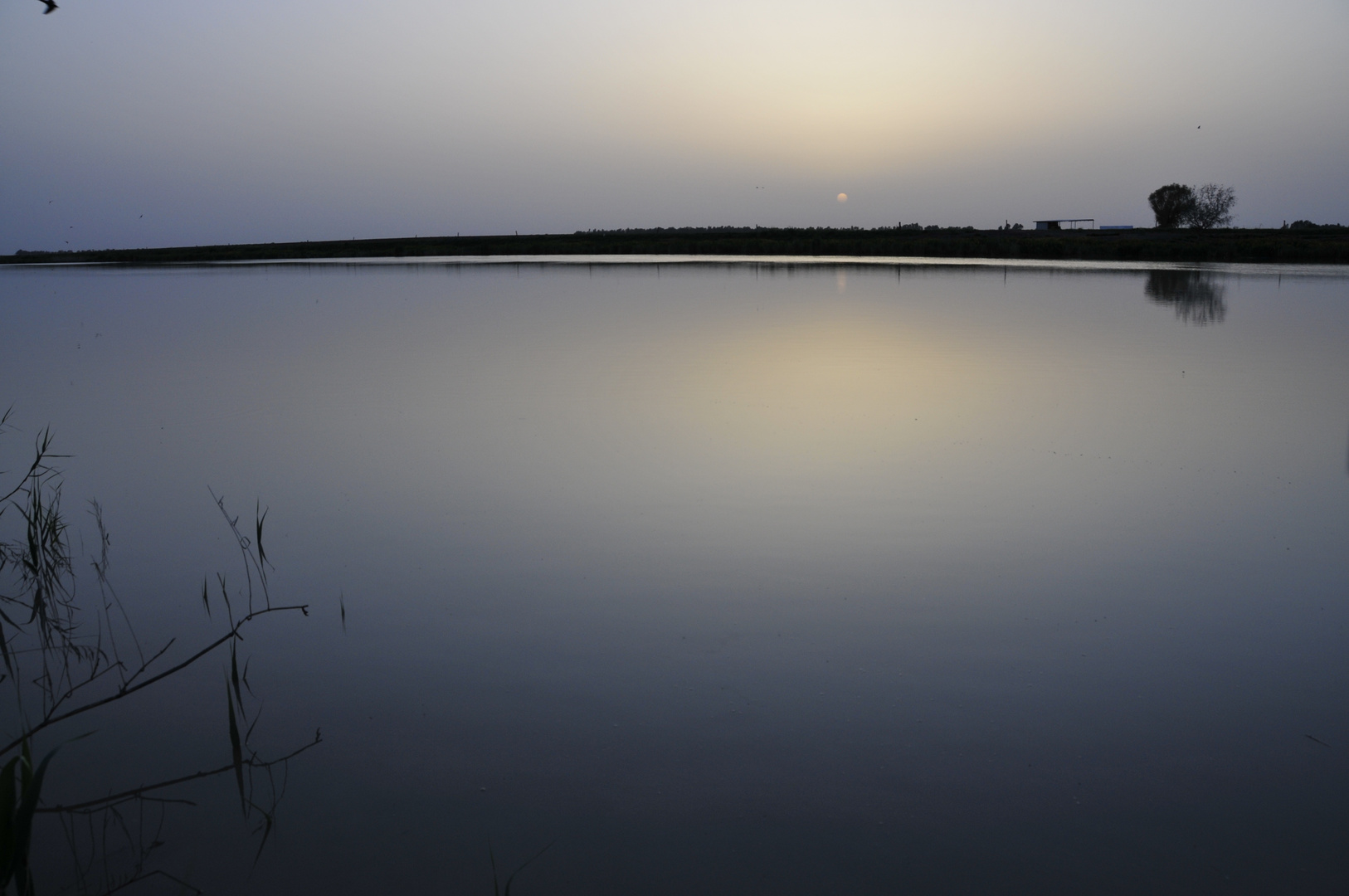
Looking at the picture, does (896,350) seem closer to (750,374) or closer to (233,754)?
(750,374)

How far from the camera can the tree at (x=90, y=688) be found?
2480 mm

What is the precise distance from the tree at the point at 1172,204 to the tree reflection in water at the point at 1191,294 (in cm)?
5170

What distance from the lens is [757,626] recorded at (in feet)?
12.5

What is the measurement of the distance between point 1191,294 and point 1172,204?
6213 centimetres

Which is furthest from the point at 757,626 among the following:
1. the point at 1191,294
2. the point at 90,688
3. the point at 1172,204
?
the point at 1172,204

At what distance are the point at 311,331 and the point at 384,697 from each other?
1303 centimetres

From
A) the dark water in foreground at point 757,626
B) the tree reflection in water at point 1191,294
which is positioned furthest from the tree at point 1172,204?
the dark water in foreground at point 757,626

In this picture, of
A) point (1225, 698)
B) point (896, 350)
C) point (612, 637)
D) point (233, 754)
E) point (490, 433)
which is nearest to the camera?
point (233, 754)

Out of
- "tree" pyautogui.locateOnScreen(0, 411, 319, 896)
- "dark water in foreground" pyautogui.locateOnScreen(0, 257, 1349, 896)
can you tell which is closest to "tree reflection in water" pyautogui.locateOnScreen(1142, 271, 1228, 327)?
"dark water in foreground" pyautogui.locateOnScreen(0, 257, 1349, 896)

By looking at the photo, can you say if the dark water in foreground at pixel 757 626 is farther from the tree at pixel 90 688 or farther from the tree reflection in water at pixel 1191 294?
the tree reflection in water at pixel 1191 294

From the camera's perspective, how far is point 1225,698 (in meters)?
3.24

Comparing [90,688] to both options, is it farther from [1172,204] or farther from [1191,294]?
[1172,204]

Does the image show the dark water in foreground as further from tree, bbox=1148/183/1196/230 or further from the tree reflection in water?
tree, bbox=1148/183/1196/230

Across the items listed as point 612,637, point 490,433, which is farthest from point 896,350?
point 612,637
